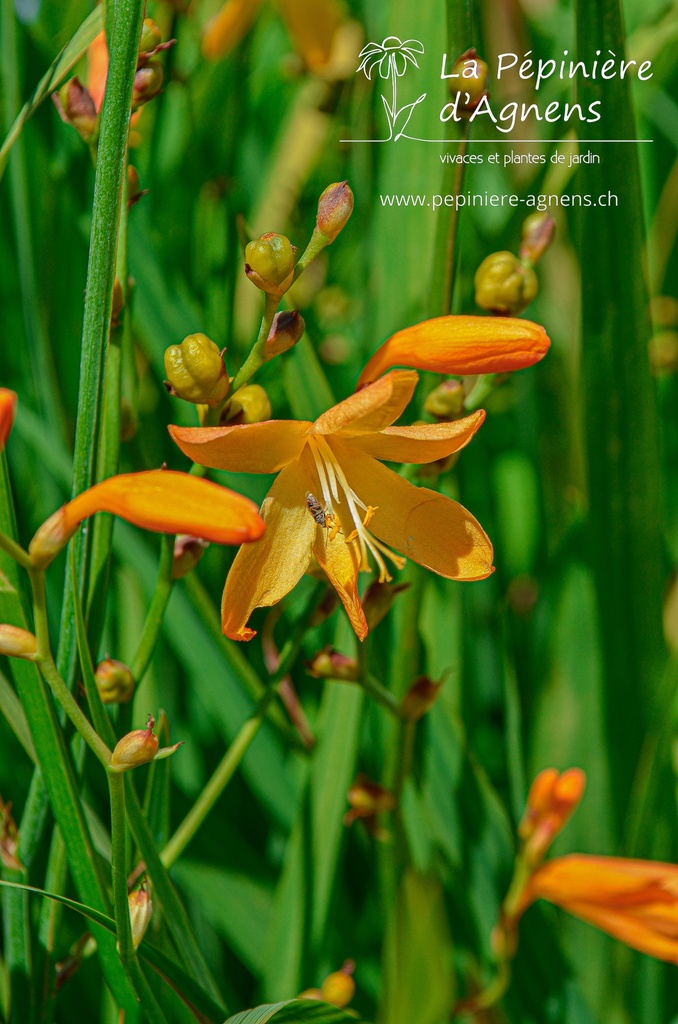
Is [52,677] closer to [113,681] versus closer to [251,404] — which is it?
[113,681]

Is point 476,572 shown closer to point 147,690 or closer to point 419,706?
point 419,706

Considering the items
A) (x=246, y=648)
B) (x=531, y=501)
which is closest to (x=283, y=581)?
(x=246, y=648)

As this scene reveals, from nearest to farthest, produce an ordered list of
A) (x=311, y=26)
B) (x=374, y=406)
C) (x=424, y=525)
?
(x=374, y=406), (x=424, y=525), (x=311, y=26)

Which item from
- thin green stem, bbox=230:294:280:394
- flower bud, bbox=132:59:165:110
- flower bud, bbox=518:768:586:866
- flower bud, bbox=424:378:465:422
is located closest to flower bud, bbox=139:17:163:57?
flower bud, bbox=132:59:165:110

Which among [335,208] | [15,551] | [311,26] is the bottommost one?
[15,551]

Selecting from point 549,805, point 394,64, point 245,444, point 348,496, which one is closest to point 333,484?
point 348,496

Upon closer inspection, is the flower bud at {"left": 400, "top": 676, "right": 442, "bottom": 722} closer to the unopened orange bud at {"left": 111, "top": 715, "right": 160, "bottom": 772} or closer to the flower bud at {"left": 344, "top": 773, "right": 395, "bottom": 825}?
the flower bud at {"left": 344, "top": 773, "right": 395, "bottom": 825}

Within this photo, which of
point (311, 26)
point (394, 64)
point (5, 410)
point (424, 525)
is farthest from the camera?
point (311, 26)
